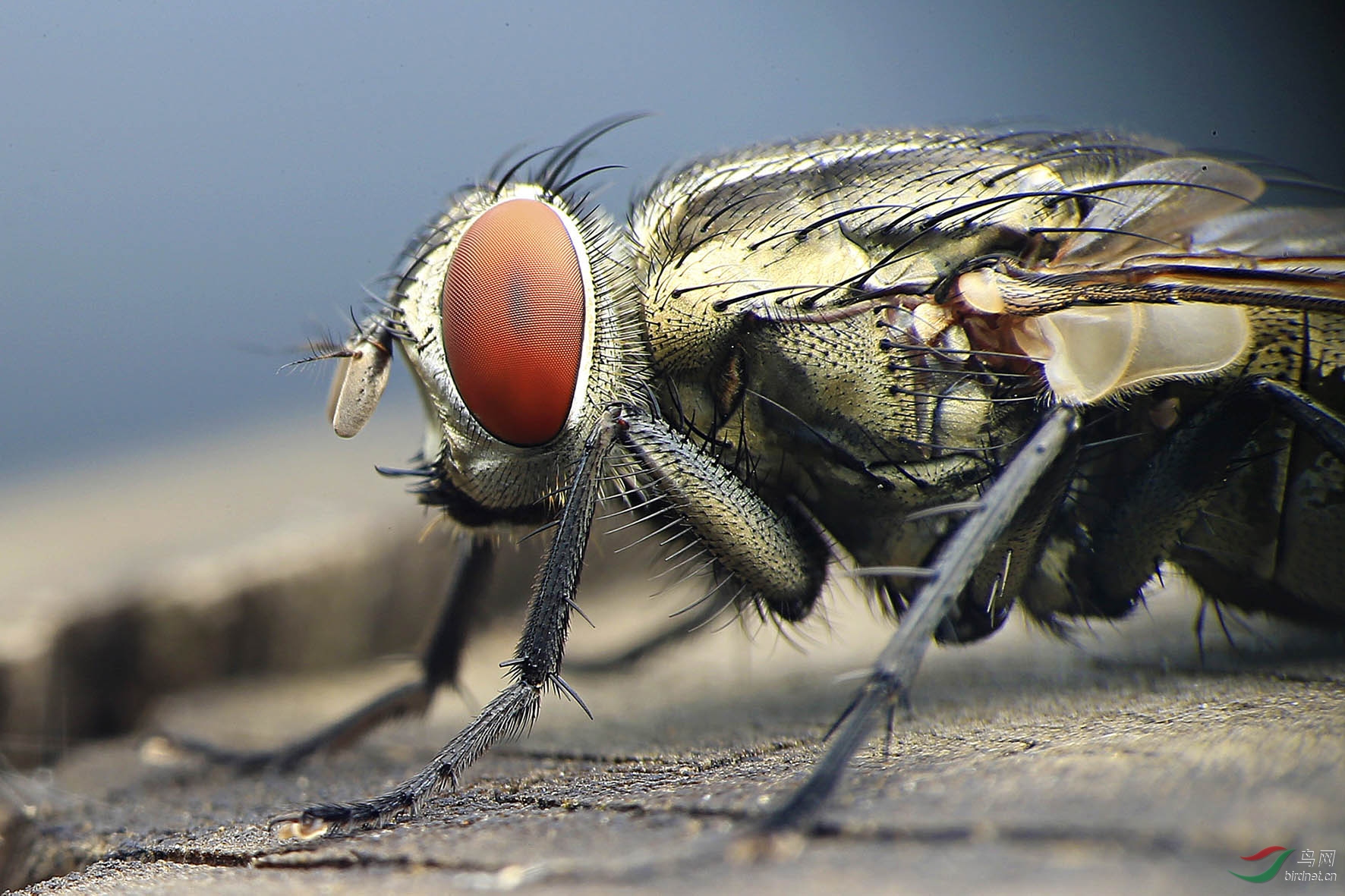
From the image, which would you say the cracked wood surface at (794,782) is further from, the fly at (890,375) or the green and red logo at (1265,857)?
the fly at (890,375)

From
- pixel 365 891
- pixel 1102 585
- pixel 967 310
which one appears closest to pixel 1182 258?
pixel 967 310

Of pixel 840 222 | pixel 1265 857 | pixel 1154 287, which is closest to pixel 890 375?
pixel 840 222

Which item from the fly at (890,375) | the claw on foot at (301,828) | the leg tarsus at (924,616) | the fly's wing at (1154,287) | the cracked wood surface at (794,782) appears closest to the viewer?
the cracked wood surface at (794,782)

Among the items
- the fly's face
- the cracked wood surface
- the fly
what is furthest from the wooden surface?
the fly's face

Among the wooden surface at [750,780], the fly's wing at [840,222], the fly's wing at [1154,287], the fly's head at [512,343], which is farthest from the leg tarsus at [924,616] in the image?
the fly's head at [512,343]

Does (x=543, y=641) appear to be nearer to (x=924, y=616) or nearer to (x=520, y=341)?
(x=520, y=341)

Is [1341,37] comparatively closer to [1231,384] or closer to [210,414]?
[1231,384]
